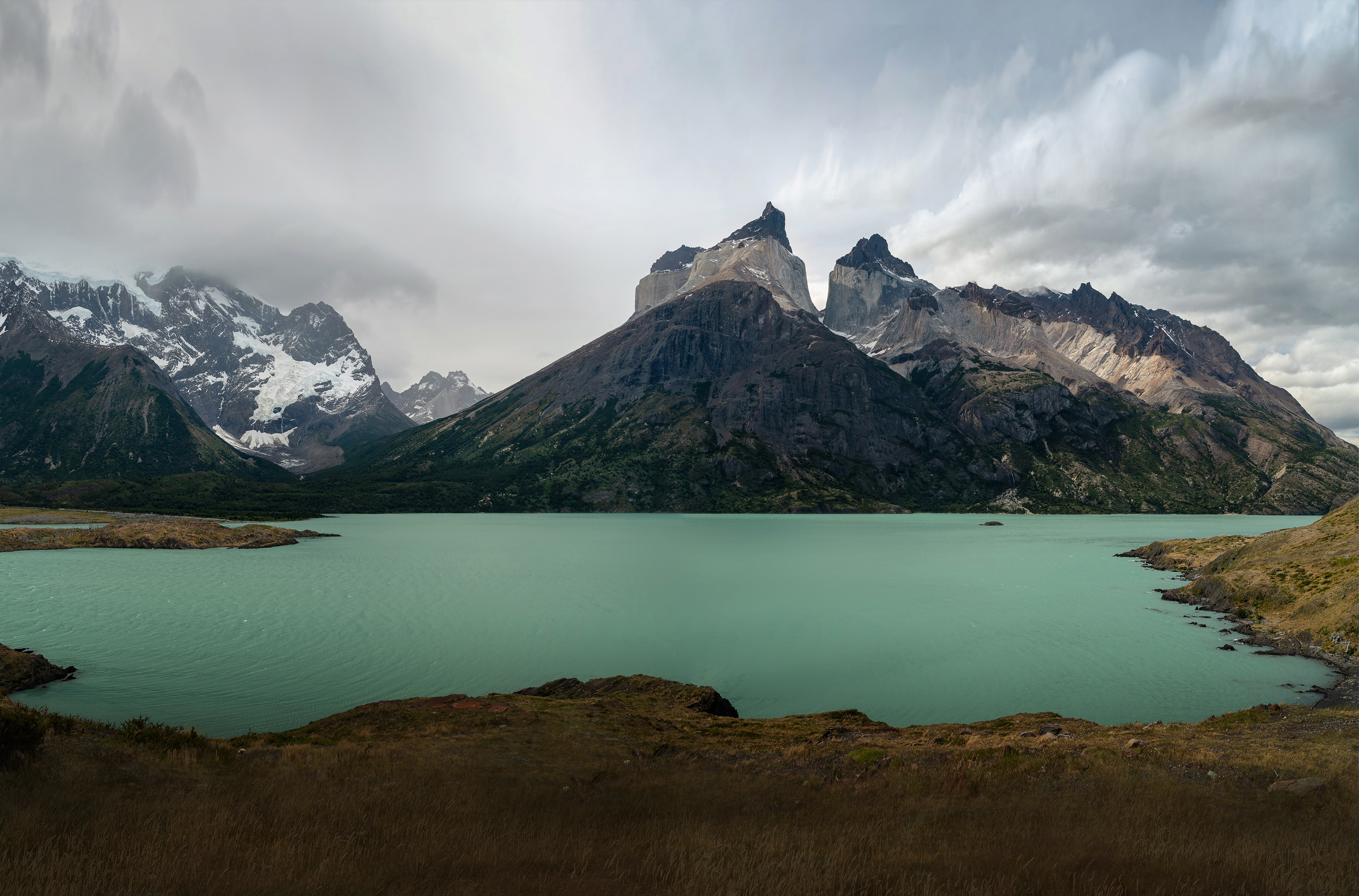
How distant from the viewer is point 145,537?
373 feet

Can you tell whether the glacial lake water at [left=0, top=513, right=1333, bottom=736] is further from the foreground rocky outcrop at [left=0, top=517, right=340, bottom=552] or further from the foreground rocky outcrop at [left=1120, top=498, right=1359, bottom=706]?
the foreground rocky outcrop at [left=0, top=517, right=340, bottom=552]

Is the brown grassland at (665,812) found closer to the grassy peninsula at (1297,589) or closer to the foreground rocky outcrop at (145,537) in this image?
the grassy peninsula at (1297,589)

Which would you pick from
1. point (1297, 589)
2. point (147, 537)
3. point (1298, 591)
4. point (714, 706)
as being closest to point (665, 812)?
point (714, 706)

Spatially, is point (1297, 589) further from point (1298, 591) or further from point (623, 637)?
point (623, 637)

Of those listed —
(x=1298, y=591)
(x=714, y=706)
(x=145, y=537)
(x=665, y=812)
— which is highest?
(x=1298, y=591)

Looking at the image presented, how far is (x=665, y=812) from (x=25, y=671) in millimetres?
40941

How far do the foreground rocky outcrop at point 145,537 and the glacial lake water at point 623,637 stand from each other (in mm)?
15338

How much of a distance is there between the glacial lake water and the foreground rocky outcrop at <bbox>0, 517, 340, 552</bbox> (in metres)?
15.3

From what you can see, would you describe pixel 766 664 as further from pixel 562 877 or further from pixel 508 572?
pixel 508 572

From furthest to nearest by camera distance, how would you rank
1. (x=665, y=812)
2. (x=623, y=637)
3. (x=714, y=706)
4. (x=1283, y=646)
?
1. (x=623, y=637)
2. (x=1283, y=646)
3. (x=714, y=706)
4. (x=665, y=812)

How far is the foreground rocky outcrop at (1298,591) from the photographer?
4206cm

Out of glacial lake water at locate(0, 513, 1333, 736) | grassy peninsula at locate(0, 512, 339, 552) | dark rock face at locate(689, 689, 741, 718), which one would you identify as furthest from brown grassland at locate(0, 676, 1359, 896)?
grassy peninsula at locate(0, 512, 339, 552)

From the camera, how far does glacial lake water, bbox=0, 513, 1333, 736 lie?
34344mm

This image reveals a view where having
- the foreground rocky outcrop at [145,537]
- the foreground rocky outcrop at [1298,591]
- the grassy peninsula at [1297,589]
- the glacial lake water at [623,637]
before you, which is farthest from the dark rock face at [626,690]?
the foreground rocky outcrop at [145,537]
